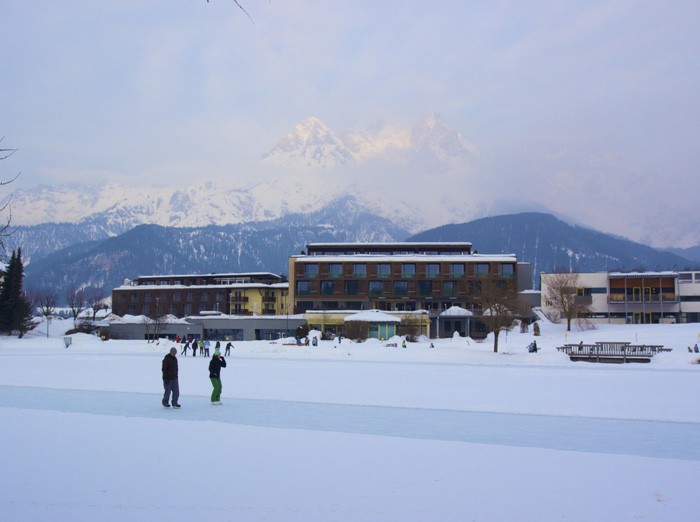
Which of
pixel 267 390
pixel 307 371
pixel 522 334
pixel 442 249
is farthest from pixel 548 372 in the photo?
pixel 442 249

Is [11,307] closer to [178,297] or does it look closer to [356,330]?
[356,330]

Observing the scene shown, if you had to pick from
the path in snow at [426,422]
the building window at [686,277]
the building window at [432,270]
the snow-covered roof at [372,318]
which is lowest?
the path in snow at [426,422]

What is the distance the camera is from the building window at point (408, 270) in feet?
275

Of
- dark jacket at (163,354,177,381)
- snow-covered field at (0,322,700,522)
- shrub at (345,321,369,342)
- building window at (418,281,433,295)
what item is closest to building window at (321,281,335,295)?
building window at (418,281,433,295)

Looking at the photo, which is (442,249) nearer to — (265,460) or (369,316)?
(369,316)

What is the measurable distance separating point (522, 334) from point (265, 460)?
55.0m

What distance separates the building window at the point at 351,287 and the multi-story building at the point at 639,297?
2256 centimetres

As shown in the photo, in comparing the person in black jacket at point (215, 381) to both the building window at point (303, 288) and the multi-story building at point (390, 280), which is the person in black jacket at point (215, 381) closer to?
the multi-story building at point (390, 280)

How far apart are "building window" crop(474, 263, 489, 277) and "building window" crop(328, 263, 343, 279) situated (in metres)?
16.9

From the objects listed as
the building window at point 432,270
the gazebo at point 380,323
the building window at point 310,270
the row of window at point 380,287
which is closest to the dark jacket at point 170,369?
the gazebo at point 380,323

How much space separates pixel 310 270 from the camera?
8519 centimetres

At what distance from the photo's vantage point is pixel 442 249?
315 ft

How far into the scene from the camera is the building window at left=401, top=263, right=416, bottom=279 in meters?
83.7

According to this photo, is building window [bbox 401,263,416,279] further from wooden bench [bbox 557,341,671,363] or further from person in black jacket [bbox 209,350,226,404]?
person in black jacket [bbox 209,350,226,404]
